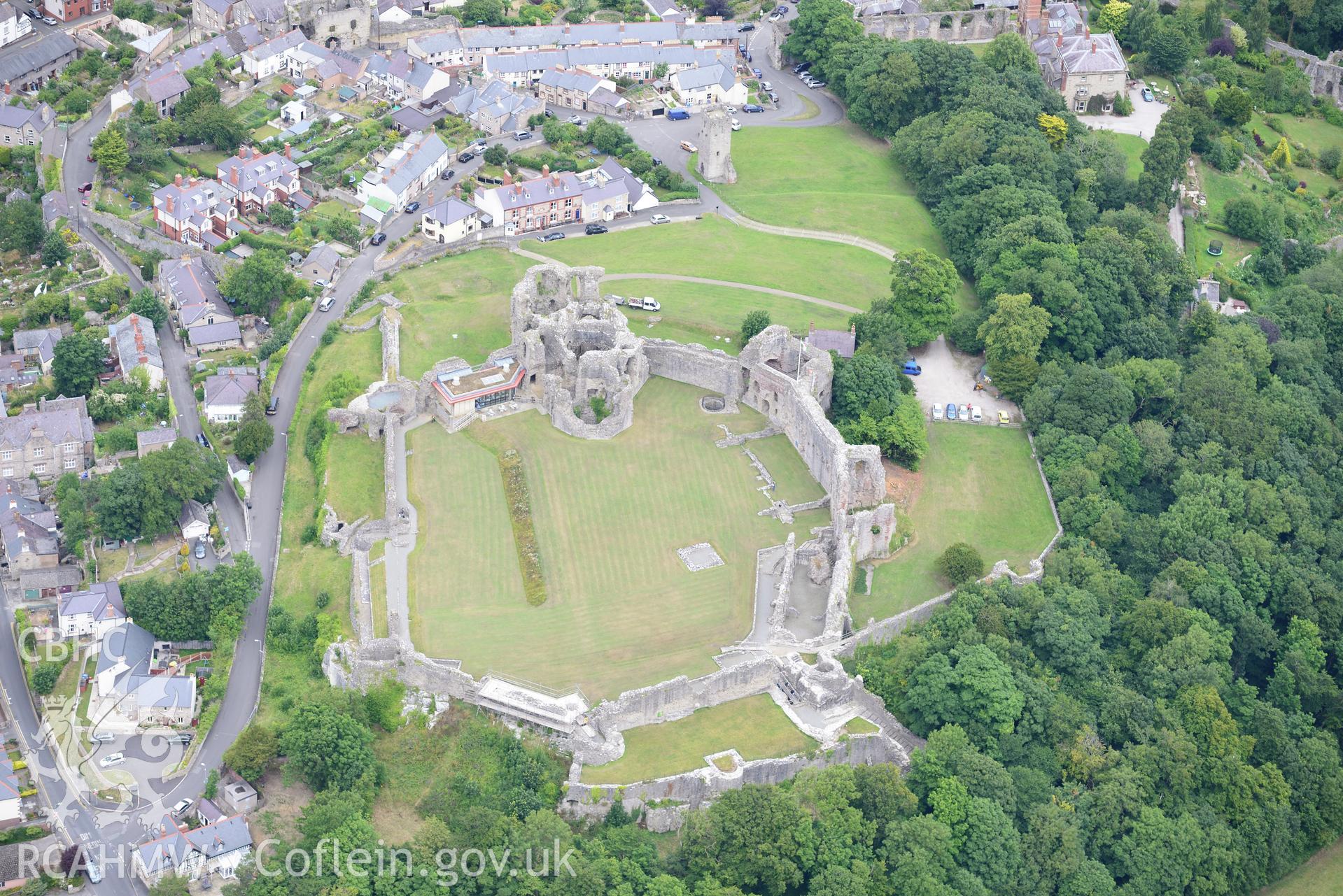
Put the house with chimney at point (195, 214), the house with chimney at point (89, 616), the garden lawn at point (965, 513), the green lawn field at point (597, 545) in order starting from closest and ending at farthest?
the green lawn field at point (597, 545) → the house with chimney at point (89, 616) → the garden lawn at point (965, 513) → the house with chimney at point (195, 214)

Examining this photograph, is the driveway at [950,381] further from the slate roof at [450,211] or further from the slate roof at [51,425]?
the slate roof at [51,425]

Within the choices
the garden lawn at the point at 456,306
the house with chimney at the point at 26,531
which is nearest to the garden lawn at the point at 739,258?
the garden lawn at the point at 456,306

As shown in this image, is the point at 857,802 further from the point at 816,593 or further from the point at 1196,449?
the point at 1196,449

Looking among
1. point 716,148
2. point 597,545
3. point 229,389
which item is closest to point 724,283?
point 716,148

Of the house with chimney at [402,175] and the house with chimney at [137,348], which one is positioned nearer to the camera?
the house with chimney at [137,348]

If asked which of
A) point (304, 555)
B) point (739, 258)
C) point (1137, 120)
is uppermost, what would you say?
point (1137, 120)

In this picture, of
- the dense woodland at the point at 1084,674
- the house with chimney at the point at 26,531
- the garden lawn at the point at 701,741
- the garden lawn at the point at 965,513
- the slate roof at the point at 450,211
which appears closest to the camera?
the dense woodland at the point at 1084,674

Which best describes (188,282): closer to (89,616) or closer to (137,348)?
(137,348)

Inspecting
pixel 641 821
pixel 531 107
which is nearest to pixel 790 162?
pixel 531 107
